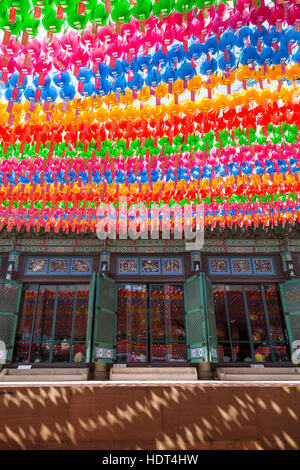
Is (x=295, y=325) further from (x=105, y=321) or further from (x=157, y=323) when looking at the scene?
(x=105, y=321)

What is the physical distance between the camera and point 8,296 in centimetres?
638

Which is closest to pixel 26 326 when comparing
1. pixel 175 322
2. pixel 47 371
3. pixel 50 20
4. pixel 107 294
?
pixel 47 371

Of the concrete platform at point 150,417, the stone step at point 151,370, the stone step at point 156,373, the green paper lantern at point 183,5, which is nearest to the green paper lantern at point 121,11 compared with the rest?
the green paper lantern at point 183,5

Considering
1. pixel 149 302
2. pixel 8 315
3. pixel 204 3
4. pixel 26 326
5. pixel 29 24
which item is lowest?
pixel 26 326

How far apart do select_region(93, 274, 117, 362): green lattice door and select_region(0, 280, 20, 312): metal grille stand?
1.80 m

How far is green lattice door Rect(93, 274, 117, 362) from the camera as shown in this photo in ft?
19.5

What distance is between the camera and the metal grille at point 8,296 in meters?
6.27

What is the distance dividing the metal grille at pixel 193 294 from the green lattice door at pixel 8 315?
3.63m

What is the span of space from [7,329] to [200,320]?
3.92 meters

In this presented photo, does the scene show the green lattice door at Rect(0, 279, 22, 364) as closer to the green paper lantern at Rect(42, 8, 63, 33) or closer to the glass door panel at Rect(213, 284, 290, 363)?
the glass door panel at Rect(213, 284, 290, 363)

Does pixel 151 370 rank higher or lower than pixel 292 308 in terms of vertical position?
lower

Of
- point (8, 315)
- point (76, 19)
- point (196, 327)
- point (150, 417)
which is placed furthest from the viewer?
point (8, 315)

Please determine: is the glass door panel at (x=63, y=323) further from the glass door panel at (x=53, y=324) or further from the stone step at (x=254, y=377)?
the stone step at (x=254, y=377)

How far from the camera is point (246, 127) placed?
315 centimetres
